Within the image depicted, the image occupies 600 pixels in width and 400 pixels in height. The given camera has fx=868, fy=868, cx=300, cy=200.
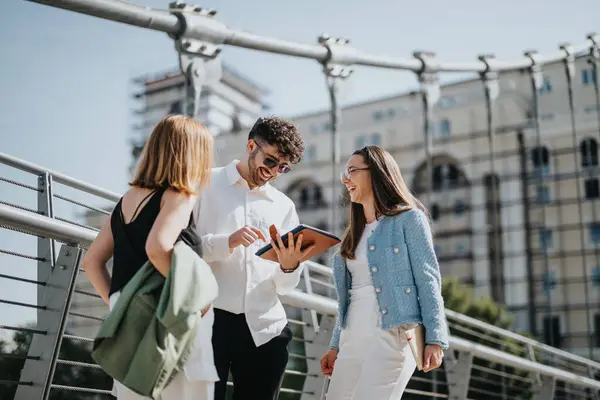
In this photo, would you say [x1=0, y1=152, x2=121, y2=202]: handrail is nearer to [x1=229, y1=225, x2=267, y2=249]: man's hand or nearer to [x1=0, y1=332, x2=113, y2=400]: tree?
[x1=0, y1=332, x2=113, y2=400]: tree

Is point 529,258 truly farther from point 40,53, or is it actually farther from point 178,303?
point 178,303

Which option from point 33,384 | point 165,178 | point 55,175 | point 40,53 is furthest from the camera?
point 40,53

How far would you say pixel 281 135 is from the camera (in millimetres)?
2812

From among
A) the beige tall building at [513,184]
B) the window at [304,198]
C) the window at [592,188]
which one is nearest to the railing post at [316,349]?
the beige tall building at [513,184]

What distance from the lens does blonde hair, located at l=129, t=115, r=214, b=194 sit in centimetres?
232

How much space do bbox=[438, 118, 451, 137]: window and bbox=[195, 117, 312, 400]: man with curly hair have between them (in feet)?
120

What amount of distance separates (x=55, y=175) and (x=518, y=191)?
3566 cm

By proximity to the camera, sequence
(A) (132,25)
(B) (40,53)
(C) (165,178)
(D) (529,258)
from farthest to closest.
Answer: (D) (529,258)
(B) (40,53)
(A) (132,25)
(C) (165,178)

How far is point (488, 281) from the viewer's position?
123ft

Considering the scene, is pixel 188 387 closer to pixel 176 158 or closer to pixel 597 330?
pixel 176 158

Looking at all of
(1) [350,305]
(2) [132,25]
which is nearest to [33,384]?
(1) [350,305]

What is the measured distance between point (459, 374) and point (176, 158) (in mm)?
3465

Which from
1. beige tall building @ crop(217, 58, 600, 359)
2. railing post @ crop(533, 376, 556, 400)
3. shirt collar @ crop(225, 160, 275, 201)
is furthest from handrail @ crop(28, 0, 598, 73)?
beige tall building @ crop(217, 58, 600, 359)

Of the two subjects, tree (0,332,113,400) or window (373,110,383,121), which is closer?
tree (0,332,113,400)
